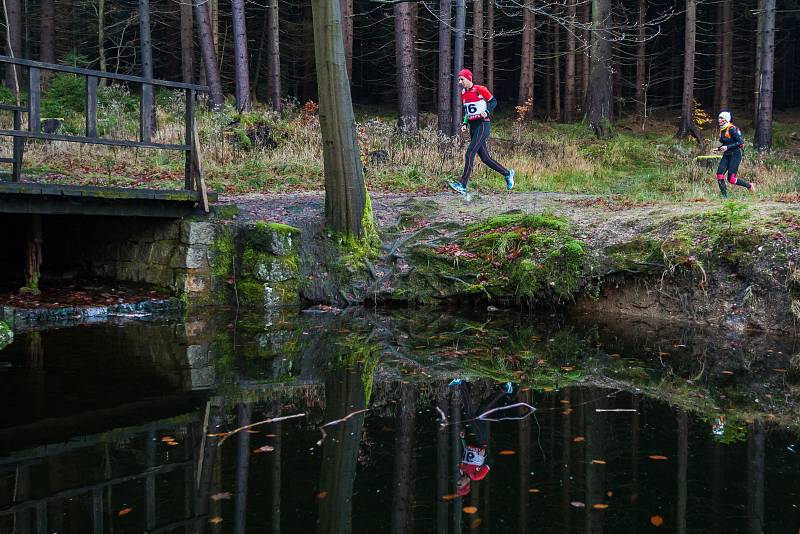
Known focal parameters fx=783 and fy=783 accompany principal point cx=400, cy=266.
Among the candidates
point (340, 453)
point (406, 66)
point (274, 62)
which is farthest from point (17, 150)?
point (274, 62)

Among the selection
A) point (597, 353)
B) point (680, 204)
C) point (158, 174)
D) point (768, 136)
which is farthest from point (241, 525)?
point (768, 136)

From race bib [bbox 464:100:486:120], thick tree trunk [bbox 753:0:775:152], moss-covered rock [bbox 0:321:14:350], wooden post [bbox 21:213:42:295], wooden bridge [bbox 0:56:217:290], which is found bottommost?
moss-covered rock [bbox 0:321:14:350]

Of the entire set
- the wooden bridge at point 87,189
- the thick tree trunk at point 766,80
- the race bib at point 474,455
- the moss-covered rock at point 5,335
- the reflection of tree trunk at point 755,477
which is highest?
the thick tree trunk at point 766,80

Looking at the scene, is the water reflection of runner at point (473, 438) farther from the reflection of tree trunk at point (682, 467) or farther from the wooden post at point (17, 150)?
the wooden post at point (17, 150)

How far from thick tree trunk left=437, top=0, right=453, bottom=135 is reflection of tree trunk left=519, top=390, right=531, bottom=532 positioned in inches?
653

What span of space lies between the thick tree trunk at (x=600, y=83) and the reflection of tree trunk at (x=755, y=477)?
19.4m

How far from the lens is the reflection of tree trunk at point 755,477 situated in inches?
162

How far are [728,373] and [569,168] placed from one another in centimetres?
1124

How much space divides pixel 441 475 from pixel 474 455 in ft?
1.32

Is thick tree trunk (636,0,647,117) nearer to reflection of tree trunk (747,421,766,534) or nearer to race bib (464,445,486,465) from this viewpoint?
reflection of tree trunk (747,421,766,534)

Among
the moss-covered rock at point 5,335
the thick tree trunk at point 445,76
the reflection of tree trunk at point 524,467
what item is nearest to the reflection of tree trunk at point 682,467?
the reflection of tree trunk at point 524,467

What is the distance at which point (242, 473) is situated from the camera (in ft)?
15.5

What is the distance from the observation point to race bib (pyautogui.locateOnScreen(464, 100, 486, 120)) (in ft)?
41.1

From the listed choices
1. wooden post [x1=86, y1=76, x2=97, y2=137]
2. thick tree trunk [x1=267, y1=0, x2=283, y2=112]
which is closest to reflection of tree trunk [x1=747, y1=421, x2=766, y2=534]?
wooden post [x1=86, y1=76, x2=97, y2=137]
